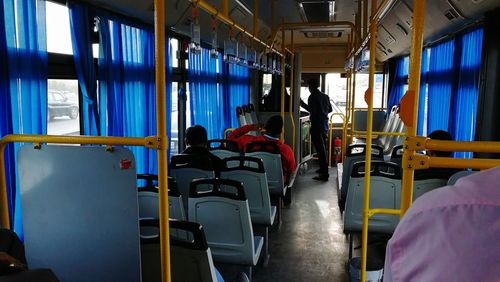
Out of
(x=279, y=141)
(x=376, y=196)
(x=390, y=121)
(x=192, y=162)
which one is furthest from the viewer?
(x=390, y=121)

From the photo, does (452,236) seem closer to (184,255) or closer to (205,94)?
(184,255)

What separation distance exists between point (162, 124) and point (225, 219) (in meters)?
1.40

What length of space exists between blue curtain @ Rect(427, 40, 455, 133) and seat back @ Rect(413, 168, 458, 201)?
1.97 m

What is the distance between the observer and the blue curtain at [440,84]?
505 centimetres

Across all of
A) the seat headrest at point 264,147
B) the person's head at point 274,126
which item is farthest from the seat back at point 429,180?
the person's head at point 274,126

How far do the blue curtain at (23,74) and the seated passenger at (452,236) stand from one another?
102 inches

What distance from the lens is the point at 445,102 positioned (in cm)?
517

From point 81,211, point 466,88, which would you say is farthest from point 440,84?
point 81,211

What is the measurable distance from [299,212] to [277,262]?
5.52ft

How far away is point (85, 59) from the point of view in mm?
3178

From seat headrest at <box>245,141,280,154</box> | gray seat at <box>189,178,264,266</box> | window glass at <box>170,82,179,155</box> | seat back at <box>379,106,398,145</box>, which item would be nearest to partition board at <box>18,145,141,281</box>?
gray seat at <box>189,178,264,266</box>

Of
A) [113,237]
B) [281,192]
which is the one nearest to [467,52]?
[281,192]

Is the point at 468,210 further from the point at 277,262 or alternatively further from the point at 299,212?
the point at 299,212

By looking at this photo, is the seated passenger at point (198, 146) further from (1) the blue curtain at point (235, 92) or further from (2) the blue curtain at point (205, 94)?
(1) the blue curtain at point (235, 92)
